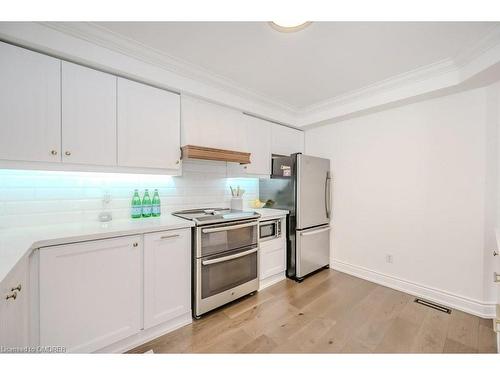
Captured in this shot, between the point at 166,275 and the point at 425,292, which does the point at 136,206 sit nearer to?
the point at 166,275

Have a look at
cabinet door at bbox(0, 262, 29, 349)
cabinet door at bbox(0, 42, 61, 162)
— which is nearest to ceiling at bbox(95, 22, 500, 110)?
cabinet door at bbox(0, 42, 61, 162)

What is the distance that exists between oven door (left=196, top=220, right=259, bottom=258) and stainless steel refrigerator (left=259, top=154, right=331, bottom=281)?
2.27 ft

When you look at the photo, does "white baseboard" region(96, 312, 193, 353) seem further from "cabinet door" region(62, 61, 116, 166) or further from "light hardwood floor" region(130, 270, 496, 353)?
"cabinet door" region(62, 61, 116, 166)

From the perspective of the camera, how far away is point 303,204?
9.28 feet

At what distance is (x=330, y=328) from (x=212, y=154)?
6.45ft

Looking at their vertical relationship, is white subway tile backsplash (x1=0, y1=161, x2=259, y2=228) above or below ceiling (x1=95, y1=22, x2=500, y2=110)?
below

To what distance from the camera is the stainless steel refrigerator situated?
2803 millimetres

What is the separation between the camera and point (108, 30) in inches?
64.2

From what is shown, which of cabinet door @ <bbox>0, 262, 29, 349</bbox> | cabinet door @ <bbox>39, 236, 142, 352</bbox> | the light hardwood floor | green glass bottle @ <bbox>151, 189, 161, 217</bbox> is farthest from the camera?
green glass bottle @ <bbox>151, 189, 161, 217</bbox>

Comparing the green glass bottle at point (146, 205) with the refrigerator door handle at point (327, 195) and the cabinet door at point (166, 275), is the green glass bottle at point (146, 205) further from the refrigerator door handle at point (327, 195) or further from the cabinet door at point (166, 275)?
the refrigerator door handle at point (327, 195)

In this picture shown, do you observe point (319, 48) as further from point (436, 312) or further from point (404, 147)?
point (436, 312)

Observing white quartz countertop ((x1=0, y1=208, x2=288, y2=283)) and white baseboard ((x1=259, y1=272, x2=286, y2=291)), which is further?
white baseboard ((x1=259, y1=272, x2=286, y2=291))

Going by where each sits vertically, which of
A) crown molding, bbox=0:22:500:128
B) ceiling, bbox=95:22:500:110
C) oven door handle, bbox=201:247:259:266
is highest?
ceiling, bbox=95:22:500:110
